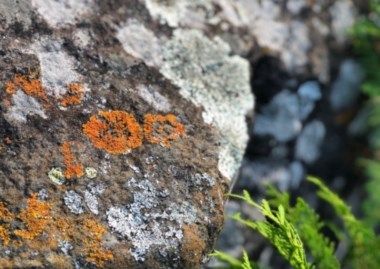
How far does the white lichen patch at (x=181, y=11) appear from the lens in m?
2.01

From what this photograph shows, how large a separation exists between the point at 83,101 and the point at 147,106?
0.19m

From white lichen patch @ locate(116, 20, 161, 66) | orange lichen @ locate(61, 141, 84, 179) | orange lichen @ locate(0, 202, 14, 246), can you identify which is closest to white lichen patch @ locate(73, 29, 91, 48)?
white lichen patch @ locate(116, 20, 161, 66)

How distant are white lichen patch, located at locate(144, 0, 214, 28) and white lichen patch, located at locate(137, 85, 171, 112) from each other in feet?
1.08

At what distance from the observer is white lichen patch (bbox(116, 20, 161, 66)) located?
1.86 m

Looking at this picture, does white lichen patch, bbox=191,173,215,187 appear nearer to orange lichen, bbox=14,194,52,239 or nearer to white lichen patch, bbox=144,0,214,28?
orange lichen, bbox=14,194,52,239

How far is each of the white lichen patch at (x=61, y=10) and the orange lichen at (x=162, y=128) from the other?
1.29 ft

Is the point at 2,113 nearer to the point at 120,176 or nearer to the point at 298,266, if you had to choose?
the point at 120,176

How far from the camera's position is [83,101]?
64.3 inches

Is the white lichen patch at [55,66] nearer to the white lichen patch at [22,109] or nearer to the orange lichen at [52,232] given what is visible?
the white lichen patch at [22,109]

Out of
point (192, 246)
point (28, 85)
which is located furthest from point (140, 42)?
point (192, 246)

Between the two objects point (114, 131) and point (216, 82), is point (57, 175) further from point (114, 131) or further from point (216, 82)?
A: point (216, 82)

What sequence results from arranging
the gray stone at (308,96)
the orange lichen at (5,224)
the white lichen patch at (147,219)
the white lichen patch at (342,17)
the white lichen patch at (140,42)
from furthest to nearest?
1. the white lichen patch at (342,17)
2. the gray stone at (308,96)
3. the white lichen patch at (140,42)
4. the white lichen patch at (147,219)
5. the orange lichen at (5,224)

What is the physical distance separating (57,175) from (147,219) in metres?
0.25

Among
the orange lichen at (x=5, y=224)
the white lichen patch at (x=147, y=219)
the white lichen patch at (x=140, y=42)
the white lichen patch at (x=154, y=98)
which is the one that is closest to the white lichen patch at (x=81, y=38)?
the white lichen patch at (x=140, y=42)
